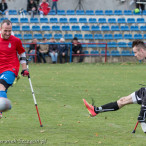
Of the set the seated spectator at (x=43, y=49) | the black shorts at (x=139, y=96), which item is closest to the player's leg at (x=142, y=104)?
the black shorts at (x=139, y=96)

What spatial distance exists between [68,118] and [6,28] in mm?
2399

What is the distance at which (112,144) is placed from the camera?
21.0 feet

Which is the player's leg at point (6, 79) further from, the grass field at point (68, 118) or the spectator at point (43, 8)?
the spectator at point (43, 8)

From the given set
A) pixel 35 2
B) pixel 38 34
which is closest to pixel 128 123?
pixel 38 34

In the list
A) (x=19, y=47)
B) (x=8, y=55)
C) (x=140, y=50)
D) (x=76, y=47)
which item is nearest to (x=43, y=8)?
(x=76, y=47)

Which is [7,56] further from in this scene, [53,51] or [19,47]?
[53,51]

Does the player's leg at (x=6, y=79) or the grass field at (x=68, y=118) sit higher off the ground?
the player's leg at (x=6, y=79)

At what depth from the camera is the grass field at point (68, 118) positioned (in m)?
6.77

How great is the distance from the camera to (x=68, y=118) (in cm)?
884

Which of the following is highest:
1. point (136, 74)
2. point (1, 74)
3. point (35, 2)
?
point (35, 2)

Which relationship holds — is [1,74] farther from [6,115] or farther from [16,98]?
[16,98]

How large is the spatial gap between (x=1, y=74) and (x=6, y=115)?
63.7 inches

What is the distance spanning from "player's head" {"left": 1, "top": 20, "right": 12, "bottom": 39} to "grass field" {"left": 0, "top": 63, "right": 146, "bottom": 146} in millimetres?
1711

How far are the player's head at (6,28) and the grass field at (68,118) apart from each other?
1.71 meters
